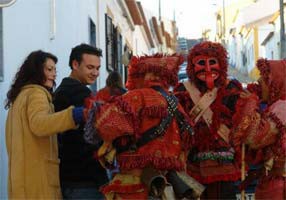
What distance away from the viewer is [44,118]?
342 centimetres

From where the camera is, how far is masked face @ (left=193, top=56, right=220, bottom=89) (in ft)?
14.2

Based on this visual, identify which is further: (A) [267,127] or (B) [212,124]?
(B) [212,124]

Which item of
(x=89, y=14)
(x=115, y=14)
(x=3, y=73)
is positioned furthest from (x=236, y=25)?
(x=3, y=73)

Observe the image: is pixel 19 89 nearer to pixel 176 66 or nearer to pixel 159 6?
pixel 176 66

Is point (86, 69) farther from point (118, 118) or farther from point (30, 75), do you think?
point (118, 118)

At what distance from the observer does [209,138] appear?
166 inches

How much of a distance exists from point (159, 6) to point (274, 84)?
37.4 m

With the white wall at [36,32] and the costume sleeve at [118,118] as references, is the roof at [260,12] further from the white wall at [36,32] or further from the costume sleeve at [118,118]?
the costume sleeve at [118,118]

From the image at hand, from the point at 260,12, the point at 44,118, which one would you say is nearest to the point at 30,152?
the point at 44,118

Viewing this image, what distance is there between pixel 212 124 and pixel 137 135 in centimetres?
89

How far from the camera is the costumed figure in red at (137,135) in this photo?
341 centimetres

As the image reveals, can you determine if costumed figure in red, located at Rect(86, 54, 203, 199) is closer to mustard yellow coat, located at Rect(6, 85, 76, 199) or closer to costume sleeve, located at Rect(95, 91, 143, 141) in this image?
costume sleeve, located at Rect(95, 91, 143, 141)

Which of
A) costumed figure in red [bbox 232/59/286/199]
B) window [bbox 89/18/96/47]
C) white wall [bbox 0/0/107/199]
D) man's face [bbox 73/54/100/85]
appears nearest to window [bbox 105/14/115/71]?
window [bbox 89/18/96/47]

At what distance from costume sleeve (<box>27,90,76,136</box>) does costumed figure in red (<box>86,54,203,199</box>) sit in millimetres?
129
